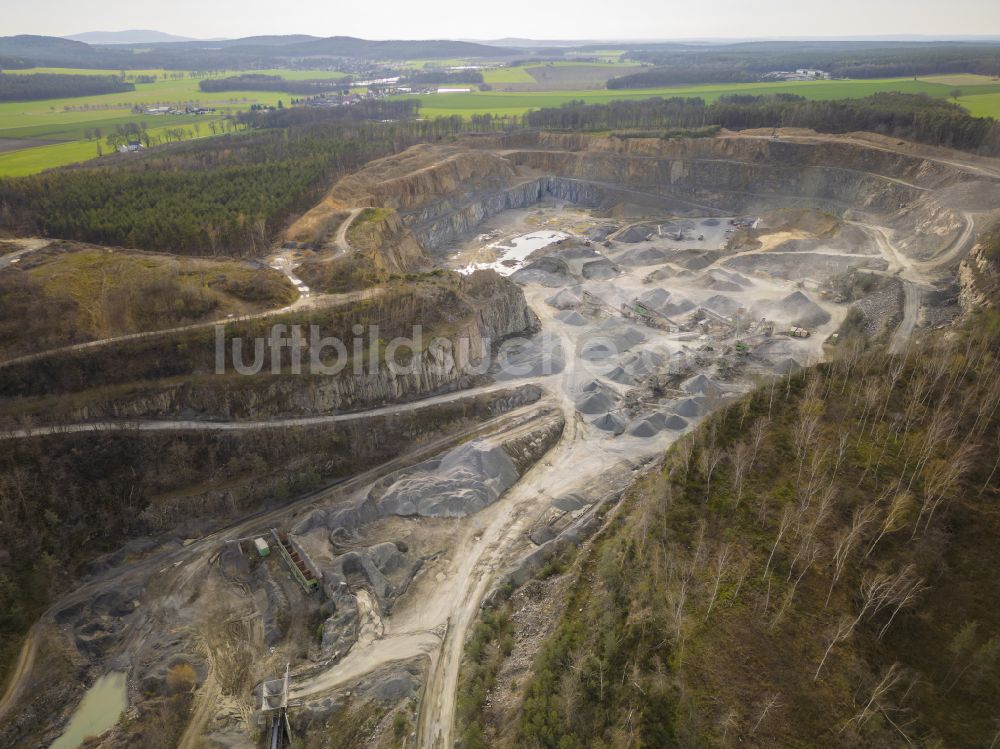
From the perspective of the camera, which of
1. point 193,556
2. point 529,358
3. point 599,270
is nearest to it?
point 193,556

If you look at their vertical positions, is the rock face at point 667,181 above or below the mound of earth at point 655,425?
above

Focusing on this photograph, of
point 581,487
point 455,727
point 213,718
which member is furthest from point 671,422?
point 213,718

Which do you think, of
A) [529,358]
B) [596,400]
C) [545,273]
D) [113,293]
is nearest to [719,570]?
[596,400]

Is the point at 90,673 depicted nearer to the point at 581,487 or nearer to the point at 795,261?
the point at 581,487

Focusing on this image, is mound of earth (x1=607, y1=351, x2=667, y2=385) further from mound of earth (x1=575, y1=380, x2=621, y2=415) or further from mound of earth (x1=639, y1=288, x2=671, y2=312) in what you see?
mound of earth (x1=639, y1=288, x2=671, y2=312)

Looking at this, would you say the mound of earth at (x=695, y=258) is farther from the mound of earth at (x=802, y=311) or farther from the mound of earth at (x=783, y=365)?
the mound of earth at (x=783, y=365)

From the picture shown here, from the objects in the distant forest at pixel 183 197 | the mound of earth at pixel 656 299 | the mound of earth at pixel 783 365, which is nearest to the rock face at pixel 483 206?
the distant forest at pixel 183 197

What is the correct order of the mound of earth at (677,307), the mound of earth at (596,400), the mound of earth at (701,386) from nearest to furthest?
the mound of earth at (596,400)
the mound of earth at (701,386)
the mound of earth at (677,307)

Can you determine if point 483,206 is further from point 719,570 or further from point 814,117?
point 719,570

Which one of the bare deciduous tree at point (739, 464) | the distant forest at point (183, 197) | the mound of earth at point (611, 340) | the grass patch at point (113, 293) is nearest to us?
the bare deciduous tree at point (739, 464)
